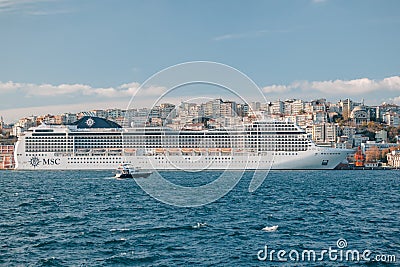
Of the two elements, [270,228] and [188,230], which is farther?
[270,228]

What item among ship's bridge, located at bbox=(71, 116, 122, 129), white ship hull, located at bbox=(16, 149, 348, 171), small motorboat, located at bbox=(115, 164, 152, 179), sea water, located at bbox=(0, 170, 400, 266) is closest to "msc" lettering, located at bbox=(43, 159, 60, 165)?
white ship hull, located at bbox=(16, 149, 348, 171)

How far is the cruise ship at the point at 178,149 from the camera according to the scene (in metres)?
73.3

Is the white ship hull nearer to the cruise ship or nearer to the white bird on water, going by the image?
the cruise ship

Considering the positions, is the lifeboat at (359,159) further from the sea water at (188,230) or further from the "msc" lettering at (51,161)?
the sea water at (188,230)

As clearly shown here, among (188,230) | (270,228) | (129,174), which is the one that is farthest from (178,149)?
(188,230)

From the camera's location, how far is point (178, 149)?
252 feet

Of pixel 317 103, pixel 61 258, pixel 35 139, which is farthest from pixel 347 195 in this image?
pixel 317 103

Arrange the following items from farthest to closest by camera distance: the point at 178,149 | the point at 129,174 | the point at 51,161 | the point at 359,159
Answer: the point at 359,159, the point at 51,161, the point at 178,149, the point at 129,174
